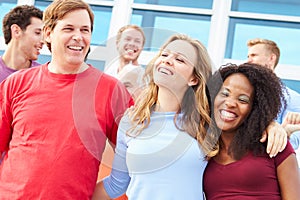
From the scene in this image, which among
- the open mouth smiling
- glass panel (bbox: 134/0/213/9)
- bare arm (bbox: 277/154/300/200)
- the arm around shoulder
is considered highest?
glass panel (bbox: 134/0/213/9)

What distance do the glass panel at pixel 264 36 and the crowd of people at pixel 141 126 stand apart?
226 centimetres

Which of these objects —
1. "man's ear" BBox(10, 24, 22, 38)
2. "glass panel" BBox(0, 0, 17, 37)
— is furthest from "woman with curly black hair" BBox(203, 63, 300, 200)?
"glass panel" BBox(0, 0, 17, 37)

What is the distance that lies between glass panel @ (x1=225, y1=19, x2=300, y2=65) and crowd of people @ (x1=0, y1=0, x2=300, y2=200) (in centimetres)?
226

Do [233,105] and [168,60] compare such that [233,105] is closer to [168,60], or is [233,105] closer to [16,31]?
[168,60]

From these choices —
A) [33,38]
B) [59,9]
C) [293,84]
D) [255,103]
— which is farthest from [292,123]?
[293,84]

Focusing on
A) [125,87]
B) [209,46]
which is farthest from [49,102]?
[209,46]

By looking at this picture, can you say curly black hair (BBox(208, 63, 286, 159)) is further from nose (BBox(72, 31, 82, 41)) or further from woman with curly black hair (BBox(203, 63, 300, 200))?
nose (BBox(72, 31, 82, 41))

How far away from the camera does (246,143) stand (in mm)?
1931

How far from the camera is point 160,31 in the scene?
1.96m

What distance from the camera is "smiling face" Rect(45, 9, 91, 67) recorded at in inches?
78.7

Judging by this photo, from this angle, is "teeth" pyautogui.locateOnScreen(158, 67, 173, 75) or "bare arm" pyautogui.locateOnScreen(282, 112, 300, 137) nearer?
"teeth" pyautogui.locateOnScreen(158, 67, 173, 75)

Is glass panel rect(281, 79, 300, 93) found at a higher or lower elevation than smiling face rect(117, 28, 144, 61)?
lower

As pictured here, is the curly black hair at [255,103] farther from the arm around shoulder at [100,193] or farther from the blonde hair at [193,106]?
the arm around shoulder at [100,193]

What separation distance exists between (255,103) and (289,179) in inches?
12.7
